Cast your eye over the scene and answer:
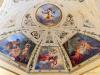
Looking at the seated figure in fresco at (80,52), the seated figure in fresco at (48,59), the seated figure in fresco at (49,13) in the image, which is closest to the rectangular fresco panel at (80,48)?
the seated figure in fresco at (80,52)

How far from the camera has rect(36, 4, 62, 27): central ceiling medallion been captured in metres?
11.9

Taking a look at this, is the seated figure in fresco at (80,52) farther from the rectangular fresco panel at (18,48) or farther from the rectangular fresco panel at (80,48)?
the rectangular fresco panel at (18,48)

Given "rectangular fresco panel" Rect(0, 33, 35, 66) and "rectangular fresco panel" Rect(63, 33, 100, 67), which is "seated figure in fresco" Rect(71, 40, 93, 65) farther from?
"rectangular fresco panel" Rect(0, 33, 35, 66)

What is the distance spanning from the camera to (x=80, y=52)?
12.4m

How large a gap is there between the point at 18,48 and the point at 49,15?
80.8 inches

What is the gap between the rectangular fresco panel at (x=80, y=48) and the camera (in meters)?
12.2

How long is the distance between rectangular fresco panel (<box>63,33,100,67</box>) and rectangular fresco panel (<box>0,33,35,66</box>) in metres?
1.67

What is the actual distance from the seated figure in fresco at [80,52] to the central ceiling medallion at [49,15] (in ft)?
4.96

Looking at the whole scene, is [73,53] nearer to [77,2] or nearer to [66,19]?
[66,19]

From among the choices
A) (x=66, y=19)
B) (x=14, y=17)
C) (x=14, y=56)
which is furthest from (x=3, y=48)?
(x=66, y=19)

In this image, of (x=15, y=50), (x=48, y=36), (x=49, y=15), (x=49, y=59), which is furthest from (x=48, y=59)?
(x=49, y=15)

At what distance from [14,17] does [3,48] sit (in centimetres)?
159

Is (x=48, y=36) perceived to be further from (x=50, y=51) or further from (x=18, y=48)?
(x=18, y=48)

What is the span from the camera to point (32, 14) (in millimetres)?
12039
